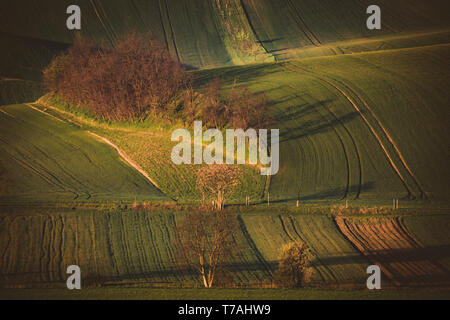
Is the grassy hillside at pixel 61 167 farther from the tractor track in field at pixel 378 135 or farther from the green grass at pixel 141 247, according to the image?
the tractor track in field at pixel 378 135

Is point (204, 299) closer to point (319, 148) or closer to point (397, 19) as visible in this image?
point (319, 148)

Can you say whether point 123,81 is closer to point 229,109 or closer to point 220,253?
point 229,109

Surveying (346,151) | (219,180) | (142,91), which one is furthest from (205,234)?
(142,91)

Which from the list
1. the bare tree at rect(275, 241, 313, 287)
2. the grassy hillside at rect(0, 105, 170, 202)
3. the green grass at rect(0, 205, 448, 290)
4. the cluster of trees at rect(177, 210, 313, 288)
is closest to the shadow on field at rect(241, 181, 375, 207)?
the green grass at rect(0, 205, 448, 290)

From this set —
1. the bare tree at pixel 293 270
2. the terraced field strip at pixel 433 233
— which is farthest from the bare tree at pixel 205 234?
the terraced field strip at pixel 433 233

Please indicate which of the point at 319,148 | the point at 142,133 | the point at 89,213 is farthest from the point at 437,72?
the point at 89,213

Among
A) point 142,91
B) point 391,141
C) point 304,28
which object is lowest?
point 391,141
